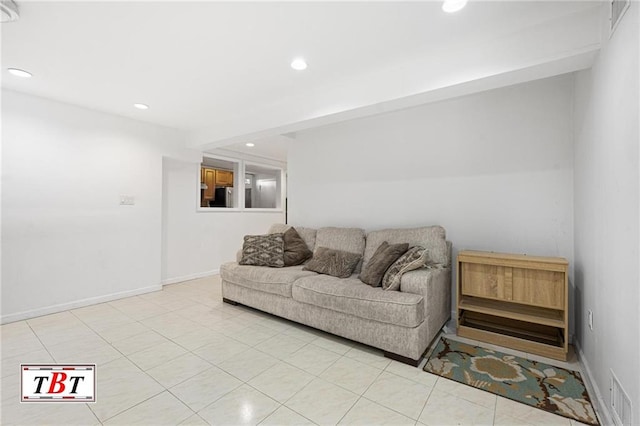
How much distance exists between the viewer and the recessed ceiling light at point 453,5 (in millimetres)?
1669

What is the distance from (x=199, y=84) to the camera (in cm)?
282

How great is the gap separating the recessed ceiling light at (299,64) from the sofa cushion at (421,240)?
189cm

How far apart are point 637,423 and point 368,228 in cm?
272

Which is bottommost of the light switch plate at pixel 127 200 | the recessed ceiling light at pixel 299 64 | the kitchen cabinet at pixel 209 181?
the light switch plate at pixel 127 200

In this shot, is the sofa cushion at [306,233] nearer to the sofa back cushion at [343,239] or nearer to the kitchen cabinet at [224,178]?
the sofa back cushion at [343,239]

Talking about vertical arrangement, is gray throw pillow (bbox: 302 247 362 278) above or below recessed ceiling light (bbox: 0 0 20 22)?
below

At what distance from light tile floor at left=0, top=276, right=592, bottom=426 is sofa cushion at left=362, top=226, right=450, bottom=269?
108cm

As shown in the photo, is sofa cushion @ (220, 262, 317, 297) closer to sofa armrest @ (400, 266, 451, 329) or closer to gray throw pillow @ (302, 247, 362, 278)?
gray throw pillow @ (302, 247, 362, 278)

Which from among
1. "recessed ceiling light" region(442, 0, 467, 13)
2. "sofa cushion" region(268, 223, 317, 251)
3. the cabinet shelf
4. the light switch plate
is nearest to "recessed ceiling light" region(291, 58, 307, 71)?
"recessed ceiling light" region(442, 0, 467, 13)

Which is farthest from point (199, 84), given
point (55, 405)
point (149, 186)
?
point (55, 405)

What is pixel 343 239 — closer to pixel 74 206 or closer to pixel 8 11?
pixel 8 11

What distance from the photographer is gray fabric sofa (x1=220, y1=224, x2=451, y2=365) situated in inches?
87.6

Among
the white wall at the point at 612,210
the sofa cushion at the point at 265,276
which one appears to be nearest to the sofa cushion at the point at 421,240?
the sofa cushion at the point at 265,276

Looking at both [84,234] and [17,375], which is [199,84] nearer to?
[84,234]
